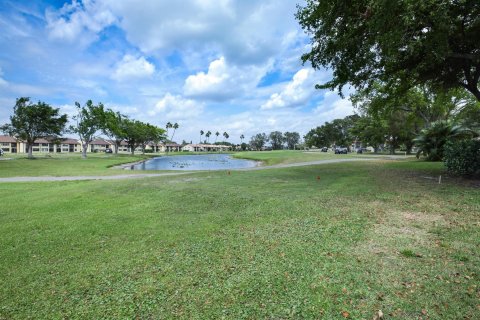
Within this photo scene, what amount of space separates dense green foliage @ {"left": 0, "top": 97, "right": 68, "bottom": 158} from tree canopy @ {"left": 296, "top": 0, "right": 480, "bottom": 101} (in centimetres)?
4744

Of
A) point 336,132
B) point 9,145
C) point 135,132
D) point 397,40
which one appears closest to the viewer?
point 397,40

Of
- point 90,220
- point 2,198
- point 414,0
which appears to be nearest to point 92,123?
point 2,198

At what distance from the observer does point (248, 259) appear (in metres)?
4.17

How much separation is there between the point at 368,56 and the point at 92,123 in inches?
2150

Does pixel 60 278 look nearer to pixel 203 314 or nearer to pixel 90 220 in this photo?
pixel 203 314

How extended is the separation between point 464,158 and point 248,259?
10511 millimetres

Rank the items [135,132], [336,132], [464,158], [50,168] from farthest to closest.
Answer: [336,132] < [135,132] < [50,168] < [464,158]

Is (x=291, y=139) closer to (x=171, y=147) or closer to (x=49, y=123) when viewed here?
(x=171, y=147)

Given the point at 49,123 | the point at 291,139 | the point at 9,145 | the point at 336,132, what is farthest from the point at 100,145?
the point at 336,132

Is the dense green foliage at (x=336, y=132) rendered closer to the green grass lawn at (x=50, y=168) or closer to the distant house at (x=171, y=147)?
the green grass lawn at (x=50, y=168)

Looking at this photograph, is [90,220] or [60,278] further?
[90,220]

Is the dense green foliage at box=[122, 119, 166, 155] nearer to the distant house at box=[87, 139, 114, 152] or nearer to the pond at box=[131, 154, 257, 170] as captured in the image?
the pond at box=[131, 154, 257, 170]

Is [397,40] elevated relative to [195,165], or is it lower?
elevated

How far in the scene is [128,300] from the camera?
124 inches
